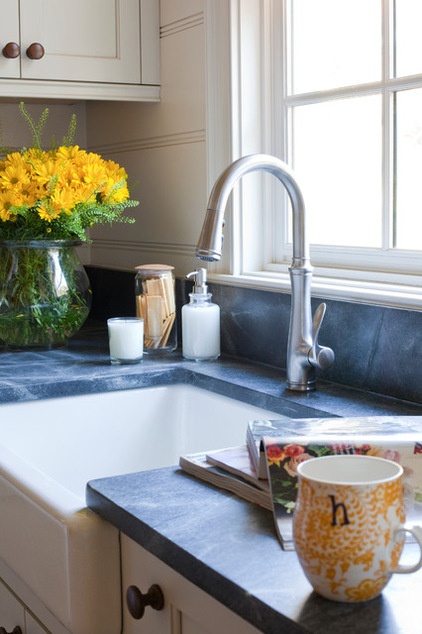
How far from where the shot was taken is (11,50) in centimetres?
201

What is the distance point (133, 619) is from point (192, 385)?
30.7 inches

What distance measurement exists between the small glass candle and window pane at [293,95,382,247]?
1.31ft

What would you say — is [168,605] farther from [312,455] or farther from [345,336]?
[345,336]

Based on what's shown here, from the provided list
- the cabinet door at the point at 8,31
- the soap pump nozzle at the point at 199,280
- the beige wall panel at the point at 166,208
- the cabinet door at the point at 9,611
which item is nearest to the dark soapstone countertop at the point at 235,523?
the soap pump nozzle at the point at 199,280

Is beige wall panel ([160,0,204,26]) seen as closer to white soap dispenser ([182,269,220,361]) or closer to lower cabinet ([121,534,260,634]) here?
white soap dispenser ([182,269,220,361])

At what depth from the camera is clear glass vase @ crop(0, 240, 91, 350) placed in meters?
1.96

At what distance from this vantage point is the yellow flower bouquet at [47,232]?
1868mm

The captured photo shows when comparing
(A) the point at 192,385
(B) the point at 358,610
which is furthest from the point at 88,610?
(A) the point at 192,385

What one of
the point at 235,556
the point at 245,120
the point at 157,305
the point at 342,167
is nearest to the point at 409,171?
the point at 342,167

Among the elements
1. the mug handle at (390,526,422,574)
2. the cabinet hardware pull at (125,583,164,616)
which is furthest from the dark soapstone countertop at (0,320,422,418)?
the mug handle at (390,526,422,574)

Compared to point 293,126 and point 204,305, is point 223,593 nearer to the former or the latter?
point 204,305

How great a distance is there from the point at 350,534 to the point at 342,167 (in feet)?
3.81

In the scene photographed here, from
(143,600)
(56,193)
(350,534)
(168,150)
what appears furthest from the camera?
(168,150)

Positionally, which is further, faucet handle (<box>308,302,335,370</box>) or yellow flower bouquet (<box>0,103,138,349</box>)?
yellow flower bouquet (<box>0,103,138,349</box>)
